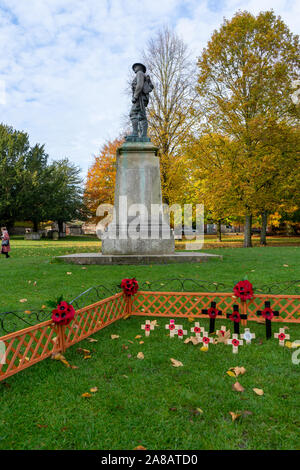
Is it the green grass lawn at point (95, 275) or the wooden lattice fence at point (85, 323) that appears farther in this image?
the green grass lawn at point (95, 275)

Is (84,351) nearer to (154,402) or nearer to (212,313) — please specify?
(154,402)

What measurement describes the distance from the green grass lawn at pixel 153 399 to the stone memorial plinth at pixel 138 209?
21.3 ft

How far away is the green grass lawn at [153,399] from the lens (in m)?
2.44

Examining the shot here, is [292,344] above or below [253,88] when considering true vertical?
below

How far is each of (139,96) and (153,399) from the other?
1207 cm

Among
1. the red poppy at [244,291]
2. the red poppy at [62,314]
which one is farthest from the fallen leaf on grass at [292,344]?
the red poppy at [62,314]

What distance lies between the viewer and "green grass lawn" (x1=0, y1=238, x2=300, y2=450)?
244 centimetres

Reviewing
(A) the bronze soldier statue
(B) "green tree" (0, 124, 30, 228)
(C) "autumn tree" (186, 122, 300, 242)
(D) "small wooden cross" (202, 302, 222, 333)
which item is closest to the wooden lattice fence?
(D) "small wooden cross" (202, 302, 222, 333)

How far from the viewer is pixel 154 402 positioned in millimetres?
2934

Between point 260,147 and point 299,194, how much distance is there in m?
4.29

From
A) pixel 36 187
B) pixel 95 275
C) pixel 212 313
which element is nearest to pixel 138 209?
pixel 95 275

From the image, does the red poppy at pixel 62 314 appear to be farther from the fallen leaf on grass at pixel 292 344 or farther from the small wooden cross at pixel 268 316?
the fallen leaf on grass at pixel 292 344

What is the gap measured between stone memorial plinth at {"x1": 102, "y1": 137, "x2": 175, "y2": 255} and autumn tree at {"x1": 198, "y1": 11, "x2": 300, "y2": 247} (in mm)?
9770

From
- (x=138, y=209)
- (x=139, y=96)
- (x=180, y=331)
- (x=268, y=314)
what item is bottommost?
(x=180, y=331)
